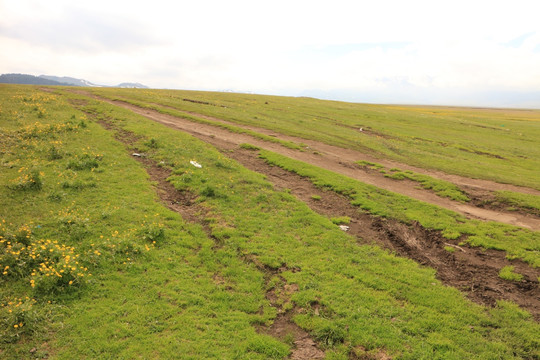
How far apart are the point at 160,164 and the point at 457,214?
21785 mm

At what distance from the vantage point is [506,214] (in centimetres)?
1888

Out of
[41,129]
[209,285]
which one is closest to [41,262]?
[209,285]

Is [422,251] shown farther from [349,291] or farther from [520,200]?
[520,200]

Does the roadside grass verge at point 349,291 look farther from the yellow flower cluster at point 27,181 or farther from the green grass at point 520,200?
the green grass at point 520,200

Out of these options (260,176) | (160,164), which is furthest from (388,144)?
(160,164)

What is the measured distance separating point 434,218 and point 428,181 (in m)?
8.38

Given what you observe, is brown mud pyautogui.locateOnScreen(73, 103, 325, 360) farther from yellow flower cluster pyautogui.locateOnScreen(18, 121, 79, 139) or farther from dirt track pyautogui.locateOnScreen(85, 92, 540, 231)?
dirt track pyautogui.locateOnScreen(85, 92, 540, 231)

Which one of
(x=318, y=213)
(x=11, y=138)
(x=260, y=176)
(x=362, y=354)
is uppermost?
(x=11, y=138)

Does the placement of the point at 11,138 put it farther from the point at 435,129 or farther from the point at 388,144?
the point at 435,129

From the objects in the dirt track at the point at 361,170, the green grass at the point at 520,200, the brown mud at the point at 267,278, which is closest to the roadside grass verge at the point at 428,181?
the dirt track at the point at 361,170

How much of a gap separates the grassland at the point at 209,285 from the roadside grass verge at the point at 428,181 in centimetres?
609

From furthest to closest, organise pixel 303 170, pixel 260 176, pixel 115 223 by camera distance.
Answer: pixel 303 170 → pixel 260 176 → pixel 115 223

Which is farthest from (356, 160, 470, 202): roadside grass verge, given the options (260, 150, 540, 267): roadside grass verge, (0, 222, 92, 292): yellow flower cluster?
(0, 222, 92, 292): yellow flower cluster

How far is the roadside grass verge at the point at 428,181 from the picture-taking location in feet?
71.7
